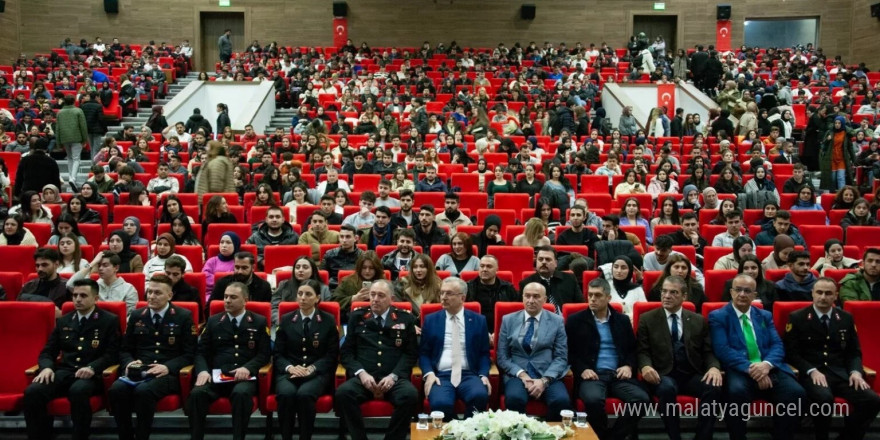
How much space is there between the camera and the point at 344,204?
7.71m

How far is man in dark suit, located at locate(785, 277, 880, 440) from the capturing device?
4445 millimetres

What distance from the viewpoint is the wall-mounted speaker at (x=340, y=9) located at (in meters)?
19.3

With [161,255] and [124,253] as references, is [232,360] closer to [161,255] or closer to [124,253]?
[161,255]

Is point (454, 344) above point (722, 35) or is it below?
below

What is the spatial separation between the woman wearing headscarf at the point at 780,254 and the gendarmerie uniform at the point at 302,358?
3366 mm

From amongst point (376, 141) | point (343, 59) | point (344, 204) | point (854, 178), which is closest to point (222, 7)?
point (343, 59)

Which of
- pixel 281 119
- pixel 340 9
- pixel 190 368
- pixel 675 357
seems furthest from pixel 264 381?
pixel 340 9

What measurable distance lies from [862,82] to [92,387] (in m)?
14.9

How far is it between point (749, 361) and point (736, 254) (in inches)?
59.2

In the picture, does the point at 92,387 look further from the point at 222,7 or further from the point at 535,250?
the point at 222,7

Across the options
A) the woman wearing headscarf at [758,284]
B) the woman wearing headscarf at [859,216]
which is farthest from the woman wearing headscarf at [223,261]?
the woman wearing headscarf at [859,216]

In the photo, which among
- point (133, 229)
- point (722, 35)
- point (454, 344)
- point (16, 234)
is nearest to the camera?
point (454, 344)

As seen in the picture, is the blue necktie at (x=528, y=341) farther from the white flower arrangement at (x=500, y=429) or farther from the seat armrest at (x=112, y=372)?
the seat armrest at (x=112, y=372)

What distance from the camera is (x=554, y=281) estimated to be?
5.25m
